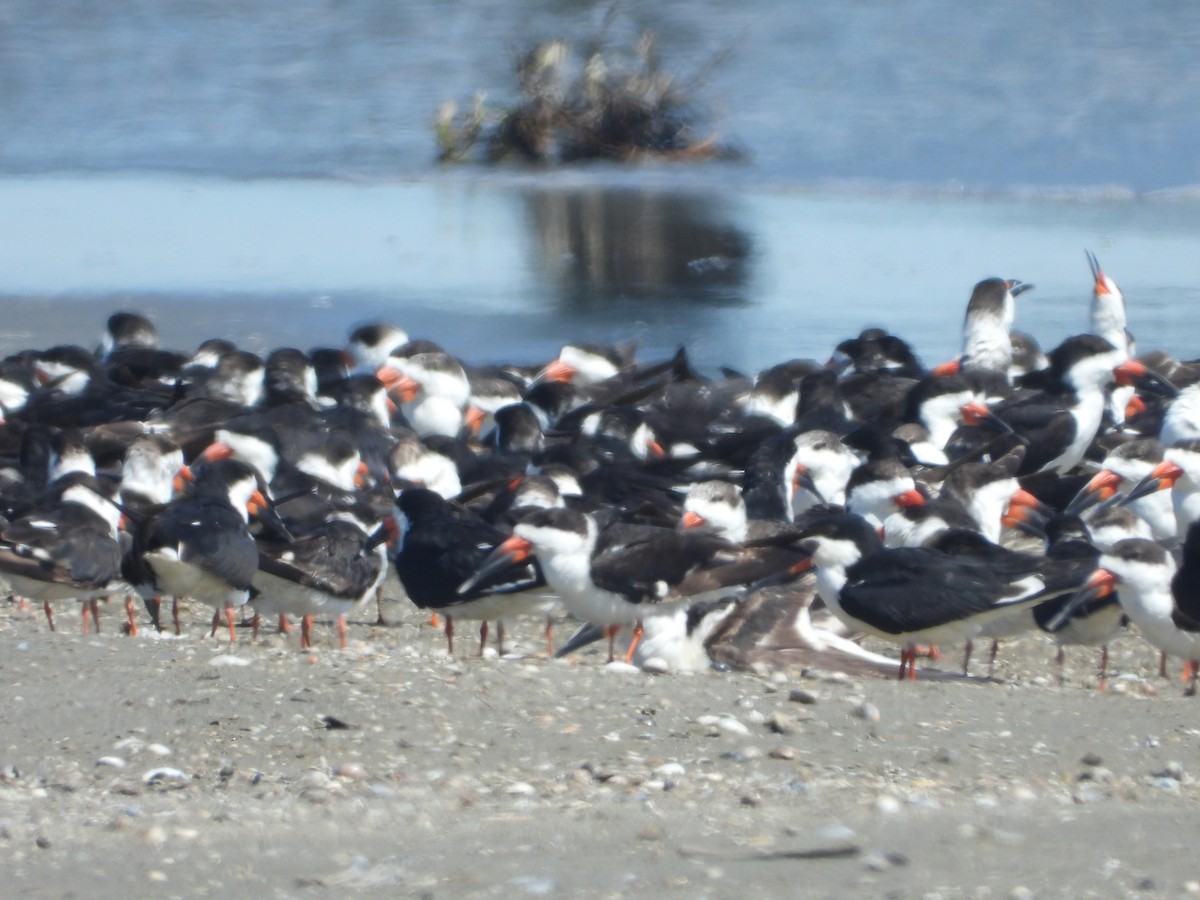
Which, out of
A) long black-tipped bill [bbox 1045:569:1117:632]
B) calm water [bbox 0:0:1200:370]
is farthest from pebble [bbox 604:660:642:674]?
calm water [bbox 0:0:1200:370]

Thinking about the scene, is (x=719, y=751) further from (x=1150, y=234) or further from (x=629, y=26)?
(x=629, y=26)

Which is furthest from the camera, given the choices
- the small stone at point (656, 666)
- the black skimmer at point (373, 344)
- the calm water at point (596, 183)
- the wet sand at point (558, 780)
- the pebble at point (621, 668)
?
the calm water at point (596, 183)

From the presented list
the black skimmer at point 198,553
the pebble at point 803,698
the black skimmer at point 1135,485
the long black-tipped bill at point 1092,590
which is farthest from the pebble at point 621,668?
the black skimmer at point 1135,485

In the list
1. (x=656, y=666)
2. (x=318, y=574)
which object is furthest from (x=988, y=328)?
(x=318, y=574)

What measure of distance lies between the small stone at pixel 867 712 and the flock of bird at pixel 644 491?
1088 millimetres

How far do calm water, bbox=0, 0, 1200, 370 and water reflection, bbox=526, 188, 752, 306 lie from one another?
0.05 meters

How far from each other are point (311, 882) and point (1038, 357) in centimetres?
897

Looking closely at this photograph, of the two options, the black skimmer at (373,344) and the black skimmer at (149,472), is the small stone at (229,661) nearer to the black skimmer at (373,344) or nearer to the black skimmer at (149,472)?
the black skimmer at (149,472)

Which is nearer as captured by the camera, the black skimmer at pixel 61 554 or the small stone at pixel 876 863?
the small stone at pixel 876 863

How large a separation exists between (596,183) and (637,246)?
160 inches

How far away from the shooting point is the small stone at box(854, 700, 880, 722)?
5160 mm

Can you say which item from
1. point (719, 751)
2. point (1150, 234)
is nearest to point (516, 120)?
point (1150, 234)

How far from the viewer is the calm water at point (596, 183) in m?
14.1

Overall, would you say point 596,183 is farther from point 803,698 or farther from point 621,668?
point 803,698
